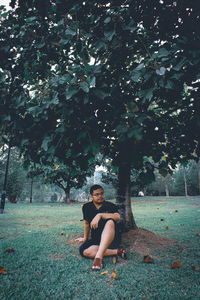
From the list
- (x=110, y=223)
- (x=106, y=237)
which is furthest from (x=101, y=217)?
(x=106, y=237)

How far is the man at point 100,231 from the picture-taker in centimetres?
303

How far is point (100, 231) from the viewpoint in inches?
130

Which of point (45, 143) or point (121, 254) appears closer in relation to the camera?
point (45, 143)

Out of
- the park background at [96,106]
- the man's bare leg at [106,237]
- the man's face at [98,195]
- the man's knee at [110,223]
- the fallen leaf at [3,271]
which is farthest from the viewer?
the man's face at [98,195]

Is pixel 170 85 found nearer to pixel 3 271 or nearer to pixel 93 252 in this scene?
pixel 93 252

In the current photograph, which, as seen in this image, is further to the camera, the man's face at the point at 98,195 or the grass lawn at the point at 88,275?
the man's face at the point at 98,195

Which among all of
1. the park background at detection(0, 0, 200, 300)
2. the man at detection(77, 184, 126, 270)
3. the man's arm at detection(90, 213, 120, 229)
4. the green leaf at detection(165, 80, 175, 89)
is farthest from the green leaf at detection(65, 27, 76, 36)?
the man's arm at detection(90, 213, 120, 229)

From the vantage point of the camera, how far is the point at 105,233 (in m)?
3.07

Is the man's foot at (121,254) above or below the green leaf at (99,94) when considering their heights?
below

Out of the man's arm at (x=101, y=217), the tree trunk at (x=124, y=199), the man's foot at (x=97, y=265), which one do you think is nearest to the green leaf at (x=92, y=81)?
the man's arm at (x=101, y=217)

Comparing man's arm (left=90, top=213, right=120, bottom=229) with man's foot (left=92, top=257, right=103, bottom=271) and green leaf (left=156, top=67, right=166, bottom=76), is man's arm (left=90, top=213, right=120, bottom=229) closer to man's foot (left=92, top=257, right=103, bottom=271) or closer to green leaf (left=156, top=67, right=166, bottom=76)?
man's foot (left=92, top=257, right=103, bottom=271)

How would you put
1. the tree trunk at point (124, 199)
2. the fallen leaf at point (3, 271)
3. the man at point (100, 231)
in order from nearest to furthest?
the fallen leaf at point (3, 271) → the man at point (100, 231) → the tree trunk at point (124, 199)

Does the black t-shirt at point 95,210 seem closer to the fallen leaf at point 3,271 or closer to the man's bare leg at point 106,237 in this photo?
the man's bare leg at point 106,237

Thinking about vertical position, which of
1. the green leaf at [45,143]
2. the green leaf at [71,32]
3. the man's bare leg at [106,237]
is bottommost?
the man's bare leg at [106,237]
